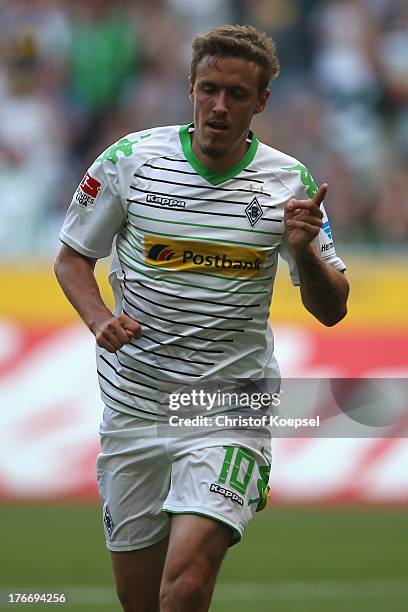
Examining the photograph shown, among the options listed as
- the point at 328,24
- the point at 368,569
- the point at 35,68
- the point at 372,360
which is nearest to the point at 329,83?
the point at 328,24

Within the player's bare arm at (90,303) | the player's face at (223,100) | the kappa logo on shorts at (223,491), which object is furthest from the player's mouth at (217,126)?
the kappa logo on shorts at (223,491)

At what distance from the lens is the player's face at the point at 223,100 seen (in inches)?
200

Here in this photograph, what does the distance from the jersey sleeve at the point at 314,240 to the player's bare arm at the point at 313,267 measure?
129mm

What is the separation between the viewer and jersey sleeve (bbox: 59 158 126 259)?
5289 mm

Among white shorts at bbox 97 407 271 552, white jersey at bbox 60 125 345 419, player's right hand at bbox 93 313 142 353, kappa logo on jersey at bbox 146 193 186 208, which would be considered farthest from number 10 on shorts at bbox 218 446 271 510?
kappa logo on jersey at bbox 146 193 186 208

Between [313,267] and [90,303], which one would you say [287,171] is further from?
[90,303]

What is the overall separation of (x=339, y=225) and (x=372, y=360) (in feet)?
6.79

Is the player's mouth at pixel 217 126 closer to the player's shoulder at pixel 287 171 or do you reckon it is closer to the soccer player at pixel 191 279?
the soccer player at pixel 191 279

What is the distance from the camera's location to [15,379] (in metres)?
10.6

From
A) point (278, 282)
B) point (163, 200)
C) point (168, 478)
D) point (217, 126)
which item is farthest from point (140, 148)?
point (278, 282)

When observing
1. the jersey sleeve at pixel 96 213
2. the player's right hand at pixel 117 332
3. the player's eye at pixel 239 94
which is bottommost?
the player's right hand at pixel 117 332

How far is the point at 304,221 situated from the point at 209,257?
459 millimetres

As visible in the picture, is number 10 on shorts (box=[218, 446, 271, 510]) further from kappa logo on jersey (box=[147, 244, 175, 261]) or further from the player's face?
the player's face

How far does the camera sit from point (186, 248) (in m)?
5.19
